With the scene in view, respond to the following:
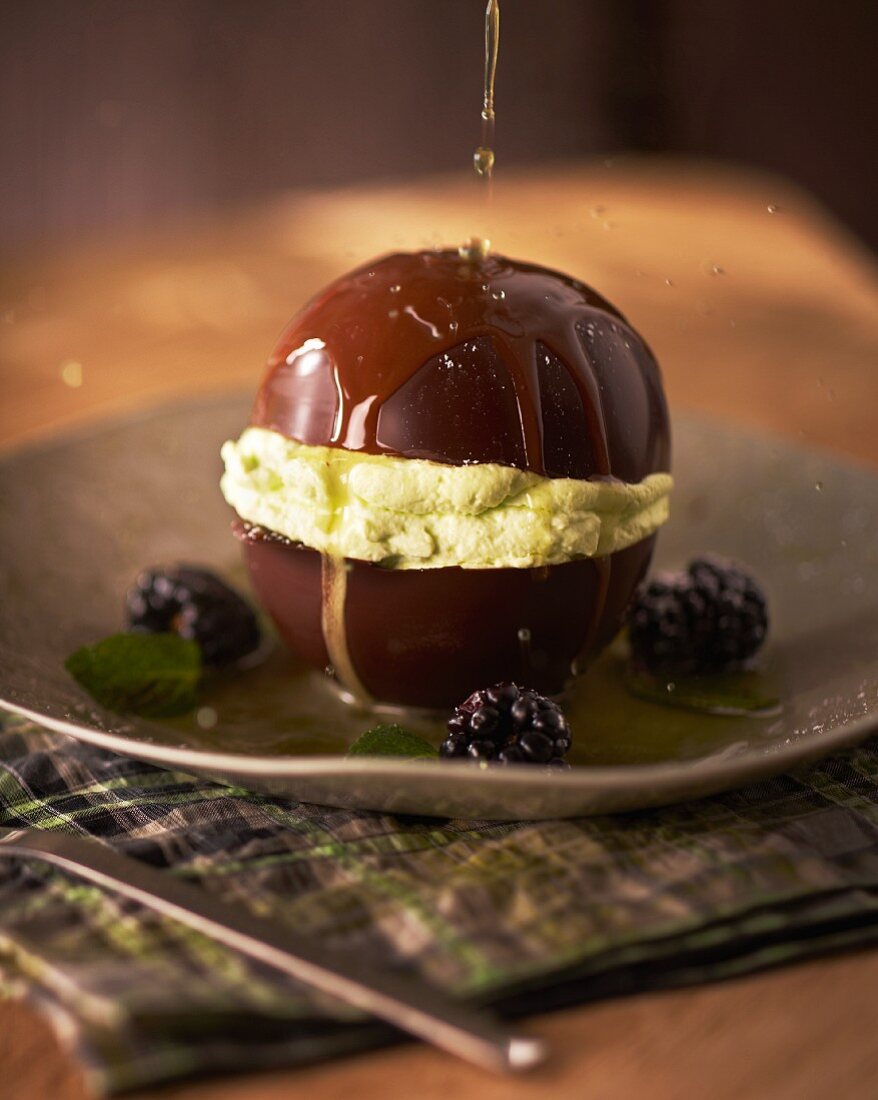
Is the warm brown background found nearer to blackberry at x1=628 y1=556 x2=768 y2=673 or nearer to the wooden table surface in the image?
the wooden table surface

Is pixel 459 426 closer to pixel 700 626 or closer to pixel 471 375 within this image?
pixel 471 375

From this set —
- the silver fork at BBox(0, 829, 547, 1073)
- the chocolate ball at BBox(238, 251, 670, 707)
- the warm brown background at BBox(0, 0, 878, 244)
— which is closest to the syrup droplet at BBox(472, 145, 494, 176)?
the chocolate ball at BBox(238, 251, 670, 707)

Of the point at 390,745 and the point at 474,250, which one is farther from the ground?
the point at 474,250

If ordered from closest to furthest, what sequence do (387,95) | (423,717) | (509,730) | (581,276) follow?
(509,730)
(423,717)
(581,276)
(387,95)

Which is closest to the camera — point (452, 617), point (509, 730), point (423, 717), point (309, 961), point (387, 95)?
point (309, 961)

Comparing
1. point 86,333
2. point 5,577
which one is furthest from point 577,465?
point 86,333

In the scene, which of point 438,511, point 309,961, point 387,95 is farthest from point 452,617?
point 387,95

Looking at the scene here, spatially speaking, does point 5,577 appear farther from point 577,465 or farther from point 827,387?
point 827,387
